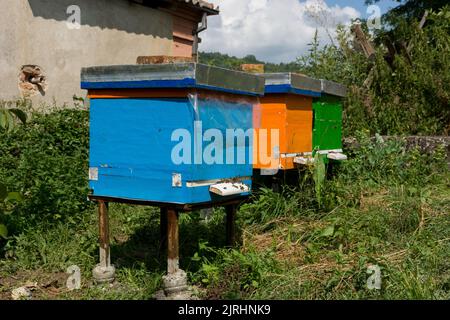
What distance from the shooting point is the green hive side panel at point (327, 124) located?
230 inches

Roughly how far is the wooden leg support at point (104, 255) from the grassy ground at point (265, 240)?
0.07 meters

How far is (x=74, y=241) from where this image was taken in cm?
479

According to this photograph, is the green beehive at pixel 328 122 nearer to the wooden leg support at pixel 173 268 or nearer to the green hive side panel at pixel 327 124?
the green hive side panel at pixel 327 124

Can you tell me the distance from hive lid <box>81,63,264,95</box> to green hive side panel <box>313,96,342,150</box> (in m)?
1.91

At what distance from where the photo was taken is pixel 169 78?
351 centimetres

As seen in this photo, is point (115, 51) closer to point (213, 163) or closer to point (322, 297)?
point (213, 163)

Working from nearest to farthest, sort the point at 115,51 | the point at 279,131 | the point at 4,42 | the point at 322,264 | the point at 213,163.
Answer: the point at 213,163, the point at 322,264, the point at 279,131, the point at 4,42, the point at 115,51

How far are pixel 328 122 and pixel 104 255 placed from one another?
3.04 m

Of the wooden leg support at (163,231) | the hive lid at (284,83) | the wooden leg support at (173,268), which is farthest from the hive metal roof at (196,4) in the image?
the wooden leg support at (173,268)

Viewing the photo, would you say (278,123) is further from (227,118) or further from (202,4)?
(202,4)

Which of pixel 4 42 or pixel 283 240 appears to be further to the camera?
pixel 4 42

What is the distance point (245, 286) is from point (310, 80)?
7.82 ft

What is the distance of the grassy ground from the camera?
3.70 meters

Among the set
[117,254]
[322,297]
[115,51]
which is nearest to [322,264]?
[322,297]
